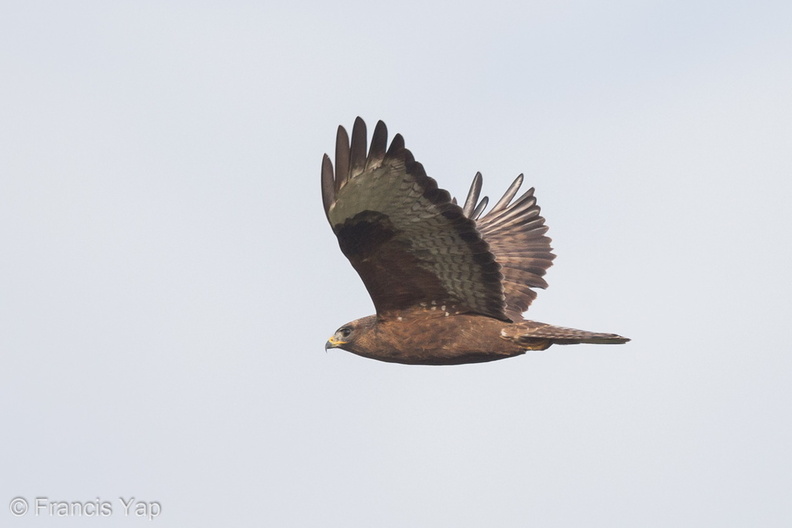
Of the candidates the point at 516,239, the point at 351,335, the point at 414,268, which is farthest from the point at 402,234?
the point at 516,239

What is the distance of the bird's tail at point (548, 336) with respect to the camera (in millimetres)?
13398

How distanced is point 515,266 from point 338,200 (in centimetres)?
407

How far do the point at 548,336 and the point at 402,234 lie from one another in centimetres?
194

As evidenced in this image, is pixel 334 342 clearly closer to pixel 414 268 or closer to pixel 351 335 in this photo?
pixel 351 335

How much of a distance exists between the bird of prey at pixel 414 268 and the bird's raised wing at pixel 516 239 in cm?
59

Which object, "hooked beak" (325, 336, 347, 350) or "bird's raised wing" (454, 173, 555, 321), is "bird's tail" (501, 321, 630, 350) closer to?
"bird's raised wing" (454, 173, 555, 321)

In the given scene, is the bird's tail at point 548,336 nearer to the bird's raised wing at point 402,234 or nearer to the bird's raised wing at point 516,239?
the bird's raised wing at point 402,234

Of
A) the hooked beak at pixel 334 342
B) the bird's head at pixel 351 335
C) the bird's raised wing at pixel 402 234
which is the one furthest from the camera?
the hooked beak at pixel 334 342

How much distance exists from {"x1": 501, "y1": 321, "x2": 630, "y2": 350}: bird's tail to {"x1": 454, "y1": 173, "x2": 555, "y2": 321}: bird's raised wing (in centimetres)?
128

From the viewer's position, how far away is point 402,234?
13.1 metres

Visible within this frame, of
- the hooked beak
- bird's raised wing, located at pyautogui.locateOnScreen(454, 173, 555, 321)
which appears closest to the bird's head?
the hooked beak

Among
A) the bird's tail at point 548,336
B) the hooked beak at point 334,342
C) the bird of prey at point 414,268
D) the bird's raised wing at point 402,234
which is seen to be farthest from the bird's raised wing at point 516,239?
the hooked beak at point 334,342

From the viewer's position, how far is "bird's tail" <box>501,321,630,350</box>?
1340 centimetres

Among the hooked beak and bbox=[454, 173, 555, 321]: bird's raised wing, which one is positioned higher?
bbox=[454, 173, 555, 321]: bird's raised wing
